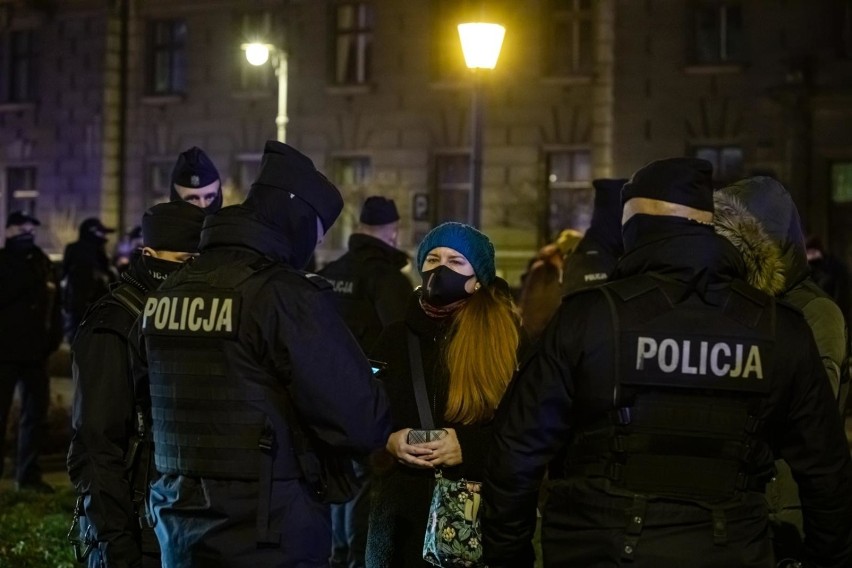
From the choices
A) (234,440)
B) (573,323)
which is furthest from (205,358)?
(573,323)

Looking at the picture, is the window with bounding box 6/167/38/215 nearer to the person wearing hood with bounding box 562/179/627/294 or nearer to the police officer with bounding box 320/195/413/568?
the police officer with bounding box 320/195/413/568

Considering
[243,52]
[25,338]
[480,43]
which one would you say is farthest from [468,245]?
[243,52]

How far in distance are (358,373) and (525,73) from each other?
21460mm

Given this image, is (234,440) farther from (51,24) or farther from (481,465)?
(51,24)

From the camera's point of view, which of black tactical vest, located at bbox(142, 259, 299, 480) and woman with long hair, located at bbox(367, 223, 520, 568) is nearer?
black tactical vest, located at bbox(142, 259, 299, 480)

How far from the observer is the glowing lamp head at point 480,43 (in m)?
11.8

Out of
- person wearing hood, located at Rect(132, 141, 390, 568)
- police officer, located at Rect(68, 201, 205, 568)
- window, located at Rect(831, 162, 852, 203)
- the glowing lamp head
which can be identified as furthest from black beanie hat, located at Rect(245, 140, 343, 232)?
window, located at Rect(831, 162, 852, 203)

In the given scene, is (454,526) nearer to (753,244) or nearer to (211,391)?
(211,391)

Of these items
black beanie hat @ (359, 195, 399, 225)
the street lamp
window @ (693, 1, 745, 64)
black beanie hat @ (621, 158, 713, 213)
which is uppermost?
window @ (693, 1, 745, 64)

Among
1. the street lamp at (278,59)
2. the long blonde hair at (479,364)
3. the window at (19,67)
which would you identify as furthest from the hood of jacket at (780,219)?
the window at (19,67)

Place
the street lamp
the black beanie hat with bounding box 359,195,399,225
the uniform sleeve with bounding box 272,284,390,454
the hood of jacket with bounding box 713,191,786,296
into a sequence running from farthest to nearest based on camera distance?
1. the street lamp
2. the black beanie hat with bounding box 359,195,399,225
3. the hood of jacket with bounding box 713,191,786,296
4. the uniform sleeve with bounding box 272,284,390,454

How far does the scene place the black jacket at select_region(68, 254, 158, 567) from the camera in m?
4.59

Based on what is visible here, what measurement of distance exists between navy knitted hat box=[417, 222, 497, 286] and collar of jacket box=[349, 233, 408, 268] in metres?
2.88

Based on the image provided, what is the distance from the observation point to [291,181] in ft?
13.9
